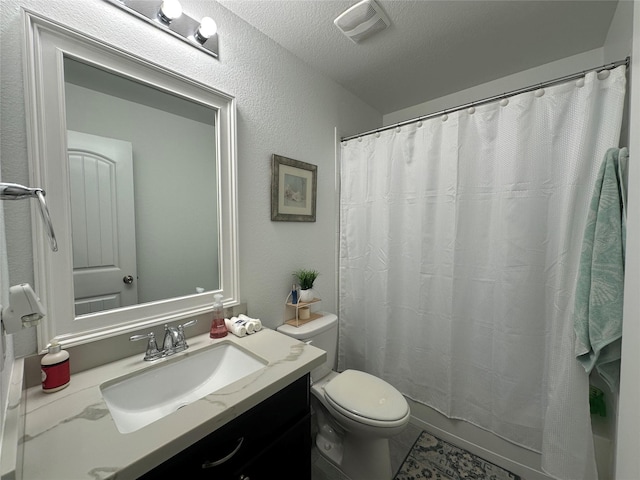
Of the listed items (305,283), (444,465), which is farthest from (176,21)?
(444,465)

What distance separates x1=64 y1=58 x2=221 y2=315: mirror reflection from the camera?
0.92 meters

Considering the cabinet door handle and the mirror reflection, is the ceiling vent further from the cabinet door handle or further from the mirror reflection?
the cabinet door handle

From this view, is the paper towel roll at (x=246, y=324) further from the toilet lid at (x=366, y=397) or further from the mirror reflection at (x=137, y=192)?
the toilet lid at (x=366, y=397)

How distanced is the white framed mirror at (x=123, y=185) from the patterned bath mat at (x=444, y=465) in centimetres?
132

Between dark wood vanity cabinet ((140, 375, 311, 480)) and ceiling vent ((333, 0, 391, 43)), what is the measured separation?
1.63 metres

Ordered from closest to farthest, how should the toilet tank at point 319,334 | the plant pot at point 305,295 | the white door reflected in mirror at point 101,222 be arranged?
the white door reflected in mirror at point 101,222, the toilet tank at point 319,334, the plant pot at point 305,295

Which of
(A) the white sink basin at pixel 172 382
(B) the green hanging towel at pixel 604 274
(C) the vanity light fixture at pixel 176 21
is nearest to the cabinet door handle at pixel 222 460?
(A) the white sink basin at pixel 172 382

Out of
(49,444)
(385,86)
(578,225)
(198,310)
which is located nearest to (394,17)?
(385,86)

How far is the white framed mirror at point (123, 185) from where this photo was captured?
83cm

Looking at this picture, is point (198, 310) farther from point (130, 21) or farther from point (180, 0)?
point (180, 0)

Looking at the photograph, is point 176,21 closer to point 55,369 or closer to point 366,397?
point 55,369

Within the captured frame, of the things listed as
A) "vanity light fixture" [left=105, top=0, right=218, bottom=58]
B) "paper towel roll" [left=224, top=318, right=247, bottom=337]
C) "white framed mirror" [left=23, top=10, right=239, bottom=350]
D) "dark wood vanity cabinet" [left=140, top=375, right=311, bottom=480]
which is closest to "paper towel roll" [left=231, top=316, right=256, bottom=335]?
"paper towel roll" [left=224, top=318, right=247, bottom=337]

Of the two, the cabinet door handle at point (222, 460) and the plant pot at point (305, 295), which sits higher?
the plant pot at point (305, 295)

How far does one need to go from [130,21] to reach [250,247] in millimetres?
1018
